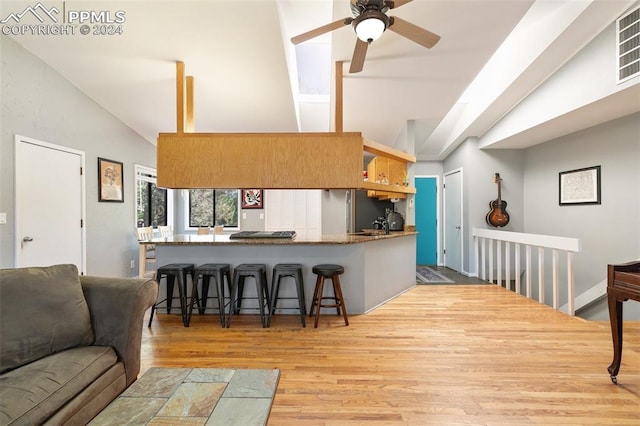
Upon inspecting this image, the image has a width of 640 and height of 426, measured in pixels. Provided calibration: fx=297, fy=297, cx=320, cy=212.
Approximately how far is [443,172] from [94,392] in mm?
6818

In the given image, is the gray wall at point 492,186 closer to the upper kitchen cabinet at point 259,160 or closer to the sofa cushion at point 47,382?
the upper kitchen cabinet at point 259,160

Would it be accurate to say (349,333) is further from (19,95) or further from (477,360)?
(19,95)

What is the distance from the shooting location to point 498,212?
17.3 ft

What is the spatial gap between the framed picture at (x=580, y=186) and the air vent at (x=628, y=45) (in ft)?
5.39

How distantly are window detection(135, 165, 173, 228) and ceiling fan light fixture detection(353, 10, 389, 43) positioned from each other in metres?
4.60

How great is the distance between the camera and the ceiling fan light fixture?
198 cm

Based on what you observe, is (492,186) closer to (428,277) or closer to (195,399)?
(428,277)

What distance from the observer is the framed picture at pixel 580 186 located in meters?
3.98

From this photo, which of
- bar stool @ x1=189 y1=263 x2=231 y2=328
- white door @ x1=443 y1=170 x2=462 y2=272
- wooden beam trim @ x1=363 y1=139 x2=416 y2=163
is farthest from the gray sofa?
white door @ x1=443 y1=170 x2=462 y2=272

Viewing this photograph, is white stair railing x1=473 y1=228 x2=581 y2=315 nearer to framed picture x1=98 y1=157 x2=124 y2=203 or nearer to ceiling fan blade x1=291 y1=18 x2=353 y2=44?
ceiling fan blade x1=291 y1=18 x2=353 y2=44

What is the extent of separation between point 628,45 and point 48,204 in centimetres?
622

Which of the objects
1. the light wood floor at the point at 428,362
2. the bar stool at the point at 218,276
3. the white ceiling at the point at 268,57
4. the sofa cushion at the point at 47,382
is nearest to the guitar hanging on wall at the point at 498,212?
the white ceiling at the point at 268,57

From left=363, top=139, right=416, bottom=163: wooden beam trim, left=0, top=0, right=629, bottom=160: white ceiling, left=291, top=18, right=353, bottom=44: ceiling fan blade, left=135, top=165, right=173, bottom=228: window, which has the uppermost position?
left=0, top=0, right=629, bottom=160: white ceiling

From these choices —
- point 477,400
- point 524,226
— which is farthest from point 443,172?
point 477,400
